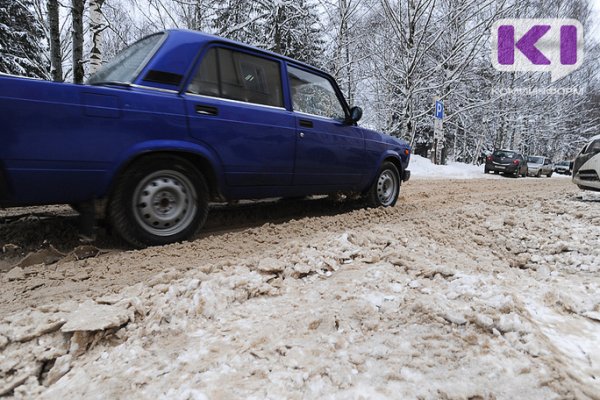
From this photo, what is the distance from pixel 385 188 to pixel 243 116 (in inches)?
98.5

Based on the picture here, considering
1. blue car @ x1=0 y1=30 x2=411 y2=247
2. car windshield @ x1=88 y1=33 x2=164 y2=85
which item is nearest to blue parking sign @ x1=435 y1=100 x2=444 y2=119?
blue car @ x1=0 y1=30 x2=411 y2=247

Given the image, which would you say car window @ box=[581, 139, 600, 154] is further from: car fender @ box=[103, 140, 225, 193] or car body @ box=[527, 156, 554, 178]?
car body @ box=[527, 156, 554, 178]

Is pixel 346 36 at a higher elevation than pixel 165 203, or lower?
higher

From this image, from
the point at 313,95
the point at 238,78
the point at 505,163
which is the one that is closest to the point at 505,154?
the point at 505,163

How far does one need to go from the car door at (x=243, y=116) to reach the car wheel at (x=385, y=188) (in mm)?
1561

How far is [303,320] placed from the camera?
154cm

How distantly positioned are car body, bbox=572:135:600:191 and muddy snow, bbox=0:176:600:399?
353 centimetres

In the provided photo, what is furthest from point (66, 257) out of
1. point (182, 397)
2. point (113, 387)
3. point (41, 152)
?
point (182, 397)

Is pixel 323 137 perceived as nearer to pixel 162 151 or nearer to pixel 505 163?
pixel 162 151

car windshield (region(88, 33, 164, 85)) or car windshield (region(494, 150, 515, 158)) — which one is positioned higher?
car windshield (region(88, 33, 164, 85))

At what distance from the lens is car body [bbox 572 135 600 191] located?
17.1 feet

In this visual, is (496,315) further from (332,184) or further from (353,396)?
(332,184)

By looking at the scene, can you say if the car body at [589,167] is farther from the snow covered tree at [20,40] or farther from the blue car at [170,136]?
the snow covered tree at [20,40]

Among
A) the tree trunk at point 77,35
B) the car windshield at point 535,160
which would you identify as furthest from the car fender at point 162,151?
the car windshield at point 535,160
